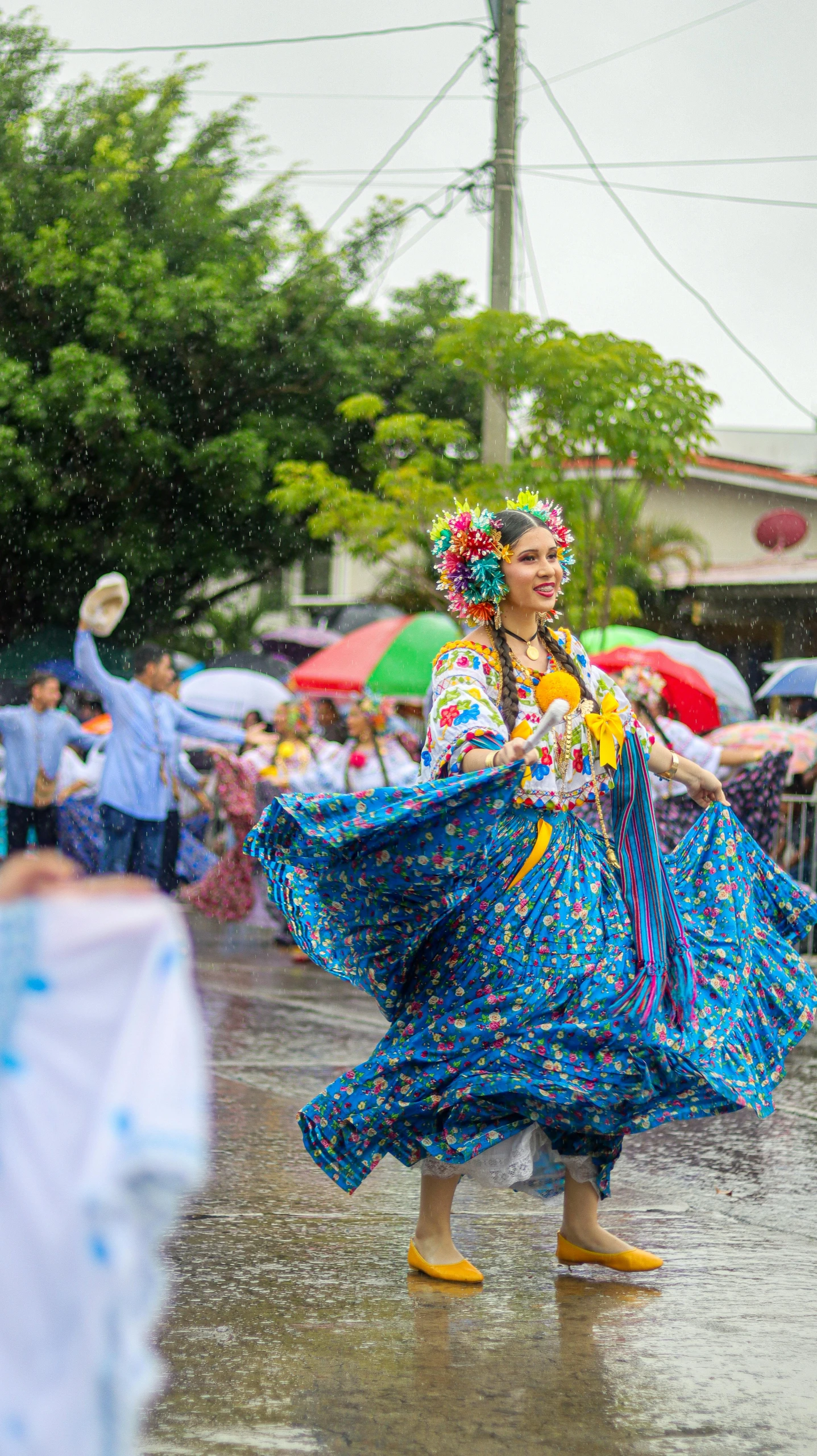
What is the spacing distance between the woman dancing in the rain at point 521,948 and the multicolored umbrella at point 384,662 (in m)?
8.91

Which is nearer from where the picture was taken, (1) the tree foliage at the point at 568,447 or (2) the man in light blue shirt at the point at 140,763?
(2) the man in light blue shirt at the point at 140,763

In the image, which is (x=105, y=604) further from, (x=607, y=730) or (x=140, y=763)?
(x=607, y=730)

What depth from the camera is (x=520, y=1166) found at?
4246 mm

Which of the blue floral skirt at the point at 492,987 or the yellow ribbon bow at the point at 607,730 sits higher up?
the yellow ribbon bow at the point at 607,730

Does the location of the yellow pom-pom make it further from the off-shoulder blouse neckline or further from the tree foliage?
the tree foliage

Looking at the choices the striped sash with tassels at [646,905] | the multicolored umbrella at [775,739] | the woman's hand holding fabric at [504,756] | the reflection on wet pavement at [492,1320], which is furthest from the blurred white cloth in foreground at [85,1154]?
the multicolored umbrella at [775,739]

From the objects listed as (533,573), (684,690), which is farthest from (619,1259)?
(684,690)

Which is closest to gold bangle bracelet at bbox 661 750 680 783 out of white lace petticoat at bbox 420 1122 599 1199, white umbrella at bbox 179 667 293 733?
white lace petticoat at bbox 420 1122 599 1199

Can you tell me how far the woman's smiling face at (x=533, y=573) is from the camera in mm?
4590

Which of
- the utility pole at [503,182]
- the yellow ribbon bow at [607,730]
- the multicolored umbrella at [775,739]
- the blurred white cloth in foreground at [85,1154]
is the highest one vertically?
the utility pole at [503,182]

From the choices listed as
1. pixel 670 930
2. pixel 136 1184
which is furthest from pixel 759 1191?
pixel 136 1184

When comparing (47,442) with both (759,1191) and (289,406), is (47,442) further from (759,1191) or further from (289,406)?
(759,1191)

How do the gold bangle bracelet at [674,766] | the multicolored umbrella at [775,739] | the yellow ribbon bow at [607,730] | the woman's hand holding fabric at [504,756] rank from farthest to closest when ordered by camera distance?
the multicolored umbrella at [775,739]
the gold bangle bracelet at [674,766]
the yellow ribbon bow at [607,730]
the woman's hand holding fabric at [504,756]

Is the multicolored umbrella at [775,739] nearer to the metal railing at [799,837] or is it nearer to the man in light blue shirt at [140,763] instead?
the metal railing at [799,837]
